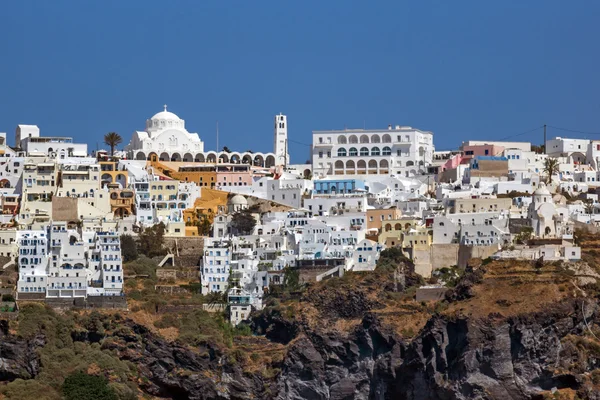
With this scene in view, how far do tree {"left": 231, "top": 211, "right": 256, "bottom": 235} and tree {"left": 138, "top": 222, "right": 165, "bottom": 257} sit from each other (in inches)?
165

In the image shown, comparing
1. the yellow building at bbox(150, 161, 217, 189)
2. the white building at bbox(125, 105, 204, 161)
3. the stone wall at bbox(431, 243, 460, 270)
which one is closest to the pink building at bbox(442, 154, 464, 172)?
the yellow building at bbox(150, 161, 217, 189)

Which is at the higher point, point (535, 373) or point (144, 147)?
point (144, 147)

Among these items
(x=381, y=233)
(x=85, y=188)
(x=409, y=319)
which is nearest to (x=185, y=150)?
(x=85, y=188)

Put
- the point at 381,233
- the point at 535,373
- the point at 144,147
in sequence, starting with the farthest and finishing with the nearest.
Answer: the point at 144,147 < the point at 381,233 < the point at 535,373

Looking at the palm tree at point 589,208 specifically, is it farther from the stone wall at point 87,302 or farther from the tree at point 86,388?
the tree at point 86,388

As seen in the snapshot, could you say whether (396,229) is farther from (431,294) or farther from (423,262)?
(431,294)

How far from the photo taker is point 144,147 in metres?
117

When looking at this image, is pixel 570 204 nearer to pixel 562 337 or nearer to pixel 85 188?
pixel 562 337

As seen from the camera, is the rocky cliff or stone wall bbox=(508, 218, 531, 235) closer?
the rocky cliff

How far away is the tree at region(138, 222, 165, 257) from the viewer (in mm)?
98312

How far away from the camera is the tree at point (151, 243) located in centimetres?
9831

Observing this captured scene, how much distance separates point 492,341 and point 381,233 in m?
13.8

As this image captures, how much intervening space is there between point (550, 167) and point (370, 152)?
11152 millimetres

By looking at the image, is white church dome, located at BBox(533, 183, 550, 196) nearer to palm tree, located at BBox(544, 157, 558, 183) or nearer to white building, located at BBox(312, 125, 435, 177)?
palm tree, located at BBox(544, 157, 558, 183)
